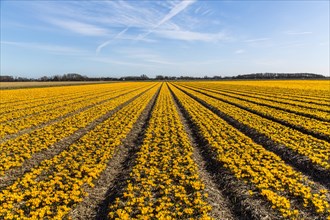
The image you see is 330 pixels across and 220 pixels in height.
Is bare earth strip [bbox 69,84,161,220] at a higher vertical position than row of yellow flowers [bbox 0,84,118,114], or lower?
lower

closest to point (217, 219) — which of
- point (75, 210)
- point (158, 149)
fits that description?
point (75, 210)

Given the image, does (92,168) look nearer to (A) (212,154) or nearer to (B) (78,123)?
(A) (212,154)

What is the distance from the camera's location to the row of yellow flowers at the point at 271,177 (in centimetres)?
797

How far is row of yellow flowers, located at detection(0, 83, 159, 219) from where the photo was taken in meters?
7.96

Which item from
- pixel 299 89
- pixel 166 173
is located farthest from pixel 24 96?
pixel 299 89

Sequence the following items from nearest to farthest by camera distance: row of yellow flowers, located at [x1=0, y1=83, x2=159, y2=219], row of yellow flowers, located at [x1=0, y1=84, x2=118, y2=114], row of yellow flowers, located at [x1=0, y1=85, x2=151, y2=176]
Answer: row of yellow flowers, located at [x1=0, y1=83, x2=159, y2=219] → row of yellow flowers, located at [x1=0, y1=85, x2=151, y2=176] → row of yellow flowers, located at [x1=0, y1=84, x2=118, y2=114]

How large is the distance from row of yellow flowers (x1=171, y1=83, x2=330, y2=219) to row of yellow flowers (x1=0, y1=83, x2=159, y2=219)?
221 inches

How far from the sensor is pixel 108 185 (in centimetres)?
1007

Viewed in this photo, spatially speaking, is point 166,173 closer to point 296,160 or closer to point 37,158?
point 296,160

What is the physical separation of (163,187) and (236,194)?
245cm

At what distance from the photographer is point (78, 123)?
827 inches

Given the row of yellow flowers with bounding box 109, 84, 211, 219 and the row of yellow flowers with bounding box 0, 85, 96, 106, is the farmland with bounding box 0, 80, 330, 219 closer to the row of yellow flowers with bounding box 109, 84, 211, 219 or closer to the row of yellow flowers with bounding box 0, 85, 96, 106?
the row of yellow flowers with bounding box 109, 84, 211, 219

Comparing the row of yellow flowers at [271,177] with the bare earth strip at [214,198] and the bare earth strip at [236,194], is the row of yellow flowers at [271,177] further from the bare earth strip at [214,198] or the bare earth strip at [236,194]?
the bare earth strip at [214,198]

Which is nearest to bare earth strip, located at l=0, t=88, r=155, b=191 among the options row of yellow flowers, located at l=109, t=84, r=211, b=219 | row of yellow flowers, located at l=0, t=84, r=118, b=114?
row of yellow flowers, located at l=109, t=84, r=211, b=219
